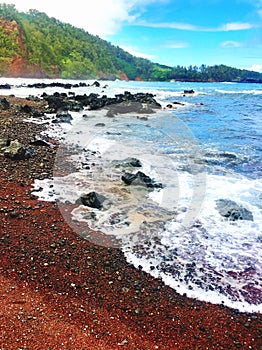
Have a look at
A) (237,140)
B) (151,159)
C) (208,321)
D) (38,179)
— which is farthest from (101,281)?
(237,140)

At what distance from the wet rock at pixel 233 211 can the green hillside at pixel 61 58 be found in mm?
79485

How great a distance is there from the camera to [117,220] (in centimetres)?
613

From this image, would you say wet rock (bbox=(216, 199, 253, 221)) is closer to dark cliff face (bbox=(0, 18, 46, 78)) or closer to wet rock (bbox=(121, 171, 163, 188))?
wet rock (bbox=(121, 171, 163, 188))

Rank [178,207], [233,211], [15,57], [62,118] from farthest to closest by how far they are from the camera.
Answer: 1. [15,57]
2. [62,118]
3. [178,207]
4. [233,211]

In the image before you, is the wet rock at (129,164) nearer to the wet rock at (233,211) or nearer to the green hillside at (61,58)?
the wet rock at (233,211)

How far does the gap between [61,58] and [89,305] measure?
11632 cm

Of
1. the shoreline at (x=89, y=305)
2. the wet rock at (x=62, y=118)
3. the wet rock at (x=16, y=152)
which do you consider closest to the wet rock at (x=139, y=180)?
the shoreline at (x=89, y=305)

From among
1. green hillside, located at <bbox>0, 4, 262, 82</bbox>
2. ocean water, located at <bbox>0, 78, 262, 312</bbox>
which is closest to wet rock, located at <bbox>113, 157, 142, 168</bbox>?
ocean water, located at <bbox>0, 78, 262, 312</bbox>

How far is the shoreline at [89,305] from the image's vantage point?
334 centimetres

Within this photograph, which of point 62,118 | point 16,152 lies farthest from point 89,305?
point 62,118

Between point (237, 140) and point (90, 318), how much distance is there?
13738 mm

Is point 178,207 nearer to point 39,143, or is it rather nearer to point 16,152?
point 16,152

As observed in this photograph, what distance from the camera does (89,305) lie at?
12.5 feet

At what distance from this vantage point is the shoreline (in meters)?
3.34
